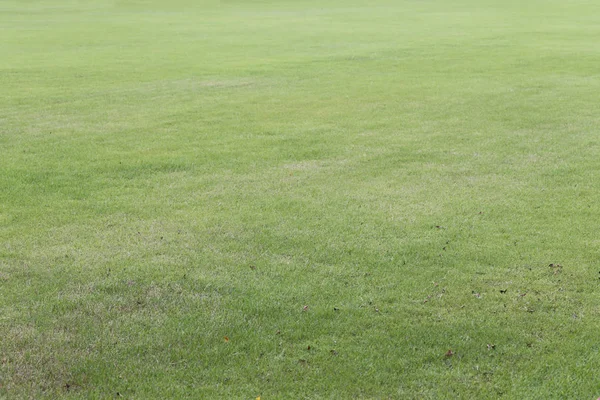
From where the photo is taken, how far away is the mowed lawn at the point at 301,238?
19.3 feet

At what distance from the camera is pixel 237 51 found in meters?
27.2

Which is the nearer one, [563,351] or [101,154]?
[563,351]

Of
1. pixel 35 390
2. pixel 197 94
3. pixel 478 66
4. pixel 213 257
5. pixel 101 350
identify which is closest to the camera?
pixel 35 390

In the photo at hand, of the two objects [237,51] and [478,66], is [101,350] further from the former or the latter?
[237,51]

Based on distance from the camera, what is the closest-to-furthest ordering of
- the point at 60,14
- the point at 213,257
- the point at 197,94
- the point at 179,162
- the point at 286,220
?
1. the point at 213,257
2. the point at 286,220
3. the point at 179,162
4. the point at 197,94
5. the point at 60,14

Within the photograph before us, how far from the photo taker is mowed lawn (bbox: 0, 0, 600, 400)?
587cm

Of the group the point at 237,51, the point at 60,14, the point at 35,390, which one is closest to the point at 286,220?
the point at 35,390

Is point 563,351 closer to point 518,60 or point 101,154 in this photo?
point 101,154

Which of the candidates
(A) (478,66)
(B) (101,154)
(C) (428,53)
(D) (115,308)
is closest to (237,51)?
(C) (428,53)

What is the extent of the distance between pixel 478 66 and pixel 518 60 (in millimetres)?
1777

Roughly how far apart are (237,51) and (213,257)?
2024cm

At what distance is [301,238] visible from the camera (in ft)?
27.9

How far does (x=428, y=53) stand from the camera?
26.0 meters

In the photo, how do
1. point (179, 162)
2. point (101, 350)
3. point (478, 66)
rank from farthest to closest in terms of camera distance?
point (478, 66) < point (179, 162) < point (101, 350)
